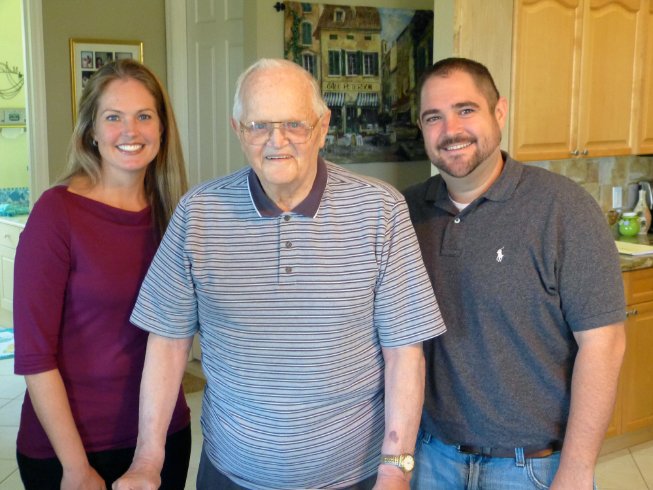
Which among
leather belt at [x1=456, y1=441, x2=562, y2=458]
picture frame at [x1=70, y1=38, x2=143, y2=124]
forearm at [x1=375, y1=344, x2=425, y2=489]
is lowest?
leather belt at [x1=456, y1=441, x2=562, y2=458]

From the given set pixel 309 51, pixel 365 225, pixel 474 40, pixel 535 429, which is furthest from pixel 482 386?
pixel 309 51

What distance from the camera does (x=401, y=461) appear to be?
157cm

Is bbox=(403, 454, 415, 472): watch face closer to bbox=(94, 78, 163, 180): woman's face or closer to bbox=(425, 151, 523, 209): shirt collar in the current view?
bbox=(425, 151, 523, 209): shirt collar

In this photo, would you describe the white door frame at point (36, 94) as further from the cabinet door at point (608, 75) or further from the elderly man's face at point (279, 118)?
the elderly man's face at point (279, 118)

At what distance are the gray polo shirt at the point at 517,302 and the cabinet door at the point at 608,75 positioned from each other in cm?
229

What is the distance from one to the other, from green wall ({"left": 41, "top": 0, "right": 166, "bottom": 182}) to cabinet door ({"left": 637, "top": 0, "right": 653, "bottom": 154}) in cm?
279

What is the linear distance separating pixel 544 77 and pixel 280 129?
248 centimetres

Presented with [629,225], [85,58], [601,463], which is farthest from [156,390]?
[85,58]

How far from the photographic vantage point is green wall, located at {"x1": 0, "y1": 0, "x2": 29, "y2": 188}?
6980mm

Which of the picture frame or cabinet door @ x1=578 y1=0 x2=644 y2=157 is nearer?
cabinet door @ x1=578 y1=0 x2=644 y2=157

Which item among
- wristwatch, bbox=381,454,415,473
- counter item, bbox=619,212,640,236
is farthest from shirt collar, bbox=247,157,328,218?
counter item, bbox=619,212,640,236

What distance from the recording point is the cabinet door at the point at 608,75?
3828mm

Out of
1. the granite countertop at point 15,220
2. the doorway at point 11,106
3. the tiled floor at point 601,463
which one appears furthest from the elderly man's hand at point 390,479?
the doorway at point 11,106

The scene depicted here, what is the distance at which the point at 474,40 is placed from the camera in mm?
3445
